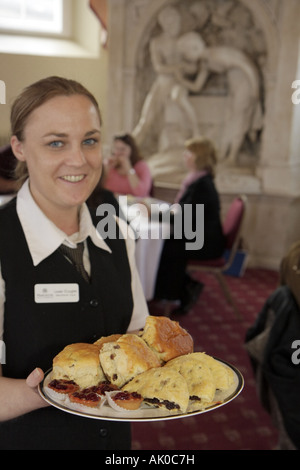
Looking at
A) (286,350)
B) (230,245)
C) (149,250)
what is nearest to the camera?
(286,350)

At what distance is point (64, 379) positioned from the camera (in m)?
0.78

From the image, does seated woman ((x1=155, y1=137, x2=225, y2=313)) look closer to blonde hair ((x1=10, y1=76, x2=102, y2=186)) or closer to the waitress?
the waitress

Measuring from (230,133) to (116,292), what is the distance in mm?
4390

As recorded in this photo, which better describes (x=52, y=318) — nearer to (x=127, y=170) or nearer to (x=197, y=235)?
(x=197, y=235)

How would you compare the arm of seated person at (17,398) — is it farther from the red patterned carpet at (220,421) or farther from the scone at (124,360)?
the red patterned carpet at (220,421)

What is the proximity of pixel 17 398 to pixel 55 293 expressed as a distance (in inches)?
7.5

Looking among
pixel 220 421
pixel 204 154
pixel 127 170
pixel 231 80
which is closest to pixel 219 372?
pixel 220 421

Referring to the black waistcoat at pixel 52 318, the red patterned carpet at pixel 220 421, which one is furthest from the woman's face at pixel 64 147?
Result: the red patterned carpet at pixel 220 421

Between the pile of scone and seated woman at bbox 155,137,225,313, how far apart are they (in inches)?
111

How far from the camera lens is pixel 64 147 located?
779 mm

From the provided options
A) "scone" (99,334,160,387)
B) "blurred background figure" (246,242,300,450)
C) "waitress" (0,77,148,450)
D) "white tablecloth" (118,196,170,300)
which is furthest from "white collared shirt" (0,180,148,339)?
"white tablecloth" (118,196,170,300)

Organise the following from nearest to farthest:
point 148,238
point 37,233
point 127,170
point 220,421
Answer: point 37,233 → point 220,421 → point 148,238 → point 127,170

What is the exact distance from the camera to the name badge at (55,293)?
927 millimetres

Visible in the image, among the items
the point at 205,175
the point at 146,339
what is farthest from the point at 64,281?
the point at 205,175
